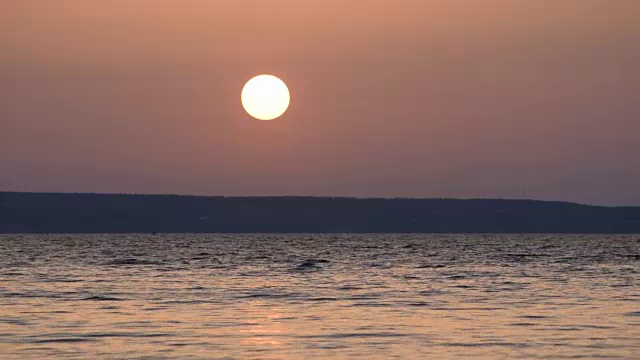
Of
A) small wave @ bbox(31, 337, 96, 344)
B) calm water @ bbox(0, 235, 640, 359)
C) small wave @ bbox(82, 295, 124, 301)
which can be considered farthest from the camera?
small wave @ bbox(82, 295, 124, 301)

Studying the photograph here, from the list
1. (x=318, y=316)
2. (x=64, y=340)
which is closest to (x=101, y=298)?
(x=318, y=316)

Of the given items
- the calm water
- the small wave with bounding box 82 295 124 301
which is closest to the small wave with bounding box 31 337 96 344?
the calm water

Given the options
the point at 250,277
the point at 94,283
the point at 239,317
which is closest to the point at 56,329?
the point at 239,317

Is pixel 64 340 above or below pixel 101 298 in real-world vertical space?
below

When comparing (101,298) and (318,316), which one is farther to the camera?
(101,298)

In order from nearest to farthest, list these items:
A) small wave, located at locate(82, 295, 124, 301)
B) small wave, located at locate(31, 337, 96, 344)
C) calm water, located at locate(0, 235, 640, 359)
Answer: calm water, located at locate(0, 235, 640, 359) < small wave, located at locate(31, 337, 96, 344) < small wave, located at locate(82, 295, 124, 301)

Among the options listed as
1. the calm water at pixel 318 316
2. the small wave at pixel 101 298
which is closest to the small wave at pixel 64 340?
the calm water at pixel 318 316

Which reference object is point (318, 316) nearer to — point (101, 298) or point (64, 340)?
point (64, 340)

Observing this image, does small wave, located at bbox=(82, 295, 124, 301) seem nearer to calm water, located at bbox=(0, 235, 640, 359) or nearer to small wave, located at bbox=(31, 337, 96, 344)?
calm water, located at bbox=(0, 235, 640, 359)

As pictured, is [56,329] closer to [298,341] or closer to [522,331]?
[298,341]

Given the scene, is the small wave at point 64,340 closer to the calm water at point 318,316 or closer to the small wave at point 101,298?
the calm water at point 318,316

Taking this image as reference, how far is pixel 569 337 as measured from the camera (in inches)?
1543

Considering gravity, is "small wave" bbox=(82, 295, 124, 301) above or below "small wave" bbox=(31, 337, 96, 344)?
above

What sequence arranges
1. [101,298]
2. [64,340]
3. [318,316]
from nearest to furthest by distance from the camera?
[64,340], [318,316], [101,298]
